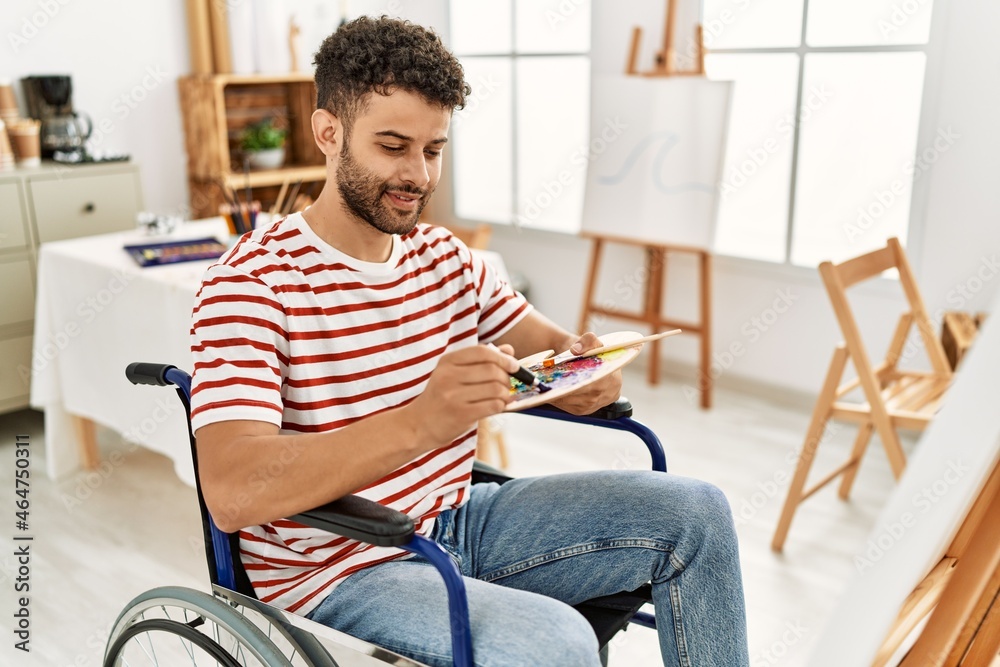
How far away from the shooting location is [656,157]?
3521mm

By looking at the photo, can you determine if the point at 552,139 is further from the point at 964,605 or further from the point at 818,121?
the point at 964,605

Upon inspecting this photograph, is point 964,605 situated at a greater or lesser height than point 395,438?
lesser

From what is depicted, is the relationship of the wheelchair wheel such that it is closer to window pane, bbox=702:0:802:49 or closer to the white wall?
the white wall

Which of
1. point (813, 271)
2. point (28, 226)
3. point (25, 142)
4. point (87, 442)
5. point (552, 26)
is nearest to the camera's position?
point (87, 442)

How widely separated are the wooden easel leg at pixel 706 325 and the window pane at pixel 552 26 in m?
1.14

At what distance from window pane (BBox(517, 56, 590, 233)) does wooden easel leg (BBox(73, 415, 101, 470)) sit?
2142 millimetres

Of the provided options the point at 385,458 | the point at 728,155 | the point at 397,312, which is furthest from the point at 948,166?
the point at 385,458

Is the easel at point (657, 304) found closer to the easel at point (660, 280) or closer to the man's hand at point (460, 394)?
A: the easel at point (660, 280)

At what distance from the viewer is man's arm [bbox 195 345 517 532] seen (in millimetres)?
1098

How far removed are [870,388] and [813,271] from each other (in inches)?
44.3

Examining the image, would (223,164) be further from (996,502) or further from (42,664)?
(996,502)

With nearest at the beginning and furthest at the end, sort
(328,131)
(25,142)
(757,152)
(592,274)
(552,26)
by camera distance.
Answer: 1. (328,131)
2. (25,142)
3. (757,152)
4. (592,274)
5. (552,26)

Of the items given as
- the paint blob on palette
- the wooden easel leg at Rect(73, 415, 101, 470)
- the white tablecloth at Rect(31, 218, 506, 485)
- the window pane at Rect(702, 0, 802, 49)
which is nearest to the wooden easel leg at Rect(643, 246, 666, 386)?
the window pane at Rect(702, 0, 802, 49)

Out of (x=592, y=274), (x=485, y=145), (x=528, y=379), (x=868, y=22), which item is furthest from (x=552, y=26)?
(x=528, y=379)
